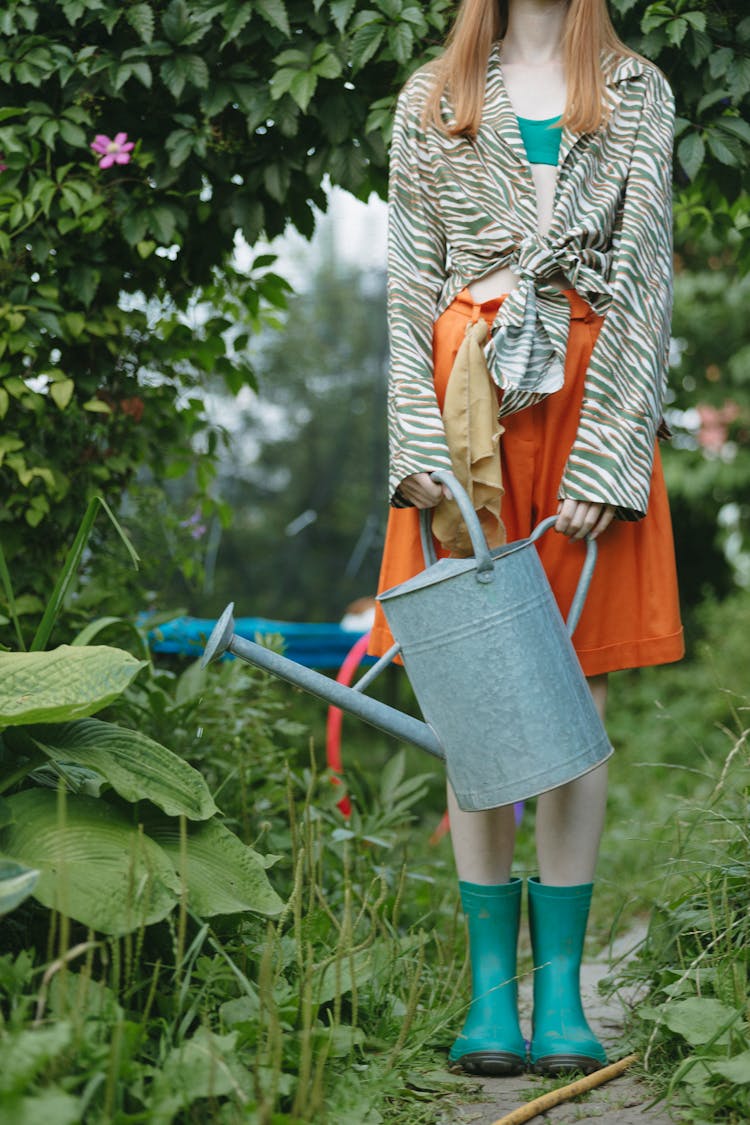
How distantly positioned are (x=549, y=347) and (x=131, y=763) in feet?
2.78

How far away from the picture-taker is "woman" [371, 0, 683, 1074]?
1894 mm

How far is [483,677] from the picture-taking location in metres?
1.69

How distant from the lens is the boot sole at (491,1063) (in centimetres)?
186

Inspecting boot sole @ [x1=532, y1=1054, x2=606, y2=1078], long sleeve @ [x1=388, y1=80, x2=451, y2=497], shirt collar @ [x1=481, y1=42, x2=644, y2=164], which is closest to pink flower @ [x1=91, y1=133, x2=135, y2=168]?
long sleeve @ [x1=388, y1=80, x2=451, y2=497]

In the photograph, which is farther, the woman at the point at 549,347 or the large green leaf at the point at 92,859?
the woman at the point at 549,347

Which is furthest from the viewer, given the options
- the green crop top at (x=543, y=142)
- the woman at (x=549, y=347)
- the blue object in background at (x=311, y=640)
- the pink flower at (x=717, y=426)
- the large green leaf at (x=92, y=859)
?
the pink flower at (x=717, y=426)

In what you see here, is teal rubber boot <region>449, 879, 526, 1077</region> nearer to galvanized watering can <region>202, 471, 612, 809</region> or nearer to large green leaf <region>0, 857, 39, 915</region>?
galvanized watering can <region>202, 471, 612, 809</region>

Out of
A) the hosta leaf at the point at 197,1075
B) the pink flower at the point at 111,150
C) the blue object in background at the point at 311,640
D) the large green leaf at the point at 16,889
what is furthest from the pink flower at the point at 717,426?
the large green leaf at the point at 16,889

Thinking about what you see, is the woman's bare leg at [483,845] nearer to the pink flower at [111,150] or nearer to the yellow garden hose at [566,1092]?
the yellow garden hose at [566,1092]

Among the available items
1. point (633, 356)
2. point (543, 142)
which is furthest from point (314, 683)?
point (543, 142)

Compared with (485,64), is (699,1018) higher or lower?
lower

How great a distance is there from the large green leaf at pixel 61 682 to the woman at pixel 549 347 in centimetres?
52

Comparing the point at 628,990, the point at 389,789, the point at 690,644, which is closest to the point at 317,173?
the point at 389,789

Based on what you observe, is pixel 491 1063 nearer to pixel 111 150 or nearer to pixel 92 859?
pixel 92 859
